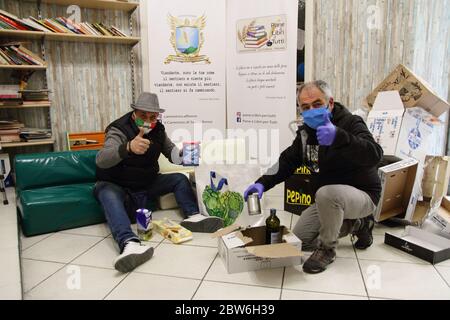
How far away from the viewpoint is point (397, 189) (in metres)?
2.63

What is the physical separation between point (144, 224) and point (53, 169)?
1.01 meters

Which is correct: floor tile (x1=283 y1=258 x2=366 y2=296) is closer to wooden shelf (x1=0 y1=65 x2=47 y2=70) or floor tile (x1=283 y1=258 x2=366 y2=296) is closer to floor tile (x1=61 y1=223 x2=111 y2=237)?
floor tile (x1=61 y1=223 x2=111 y2=237)

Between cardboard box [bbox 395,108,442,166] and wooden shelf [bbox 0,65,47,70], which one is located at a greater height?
wooden shelf [bbox 0,65,47,70]

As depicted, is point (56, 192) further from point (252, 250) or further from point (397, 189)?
point (397, 189)

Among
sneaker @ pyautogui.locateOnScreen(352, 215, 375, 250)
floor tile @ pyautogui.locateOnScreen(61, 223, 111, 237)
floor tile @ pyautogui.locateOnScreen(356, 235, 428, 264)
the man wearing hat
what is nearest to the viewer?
floor tile @ pyautogui.locateOnScreen(356, 235, 428, 264)

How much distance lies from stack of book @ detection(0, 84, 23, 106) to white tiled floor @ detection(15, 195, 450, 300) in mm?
1590

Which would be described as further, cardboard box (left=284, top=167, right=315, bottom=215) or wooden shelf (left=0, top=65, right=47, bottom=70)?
wooden shelf (left=0, top=65, right=47, bottom=70)

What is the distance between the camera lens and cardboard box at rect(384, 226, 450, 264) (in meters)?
2.04

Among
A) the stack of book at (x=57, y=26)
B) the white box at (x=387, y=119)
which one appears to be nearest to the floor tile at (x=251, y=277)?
the white box at (x=387, y=119)

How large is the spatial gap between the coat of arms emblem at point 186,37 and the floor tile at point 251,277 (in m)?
2.59

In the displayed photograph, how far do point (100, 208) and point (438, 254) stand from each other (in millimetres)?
2292

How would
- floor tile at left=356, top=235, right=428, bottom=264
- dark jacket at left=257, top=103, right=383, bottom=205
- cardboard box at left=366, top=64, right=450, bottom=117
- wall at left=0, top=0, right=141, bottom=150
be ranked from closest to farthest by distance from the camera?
dark jacket at left=257, top=103, right=383, bottom=205 → floor tile at left=356, top=235, right=428, bottom=264 → cardboard box at left=366, top=64, right=450, bottom=117 → wall at left=0, top=0, right=141, bottom=150

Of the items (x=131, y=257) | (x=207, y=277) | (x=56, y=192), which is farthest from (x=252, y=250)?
(x=56, y=192)

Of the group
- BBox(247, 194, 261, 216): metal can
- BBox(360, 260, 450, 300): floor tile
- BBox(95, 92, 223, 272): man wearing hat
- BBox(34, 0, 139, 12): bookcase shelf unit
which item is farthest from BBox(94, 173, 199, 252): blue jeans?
BBox(34, 0, 139, 12): bookcase shelf unit
